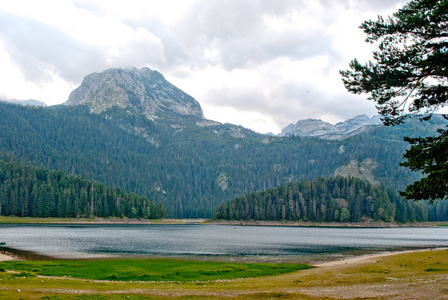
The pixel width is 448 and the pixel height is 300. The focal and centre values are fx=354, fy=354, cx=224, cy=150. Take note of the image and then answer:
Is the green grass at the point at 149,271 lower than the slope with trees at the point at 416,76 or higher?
lower

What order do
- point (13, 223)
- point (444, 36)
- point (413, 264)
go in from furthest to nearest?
point (13, 223)
point (413, 264)
point (444, 36)

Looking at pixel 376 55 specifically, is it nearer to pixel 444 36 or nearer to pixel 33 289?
pixel 444 36

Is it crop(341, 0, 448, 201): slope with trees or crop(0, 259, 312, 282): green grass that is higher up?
crop(341, 0, 448, 201): slope with trees

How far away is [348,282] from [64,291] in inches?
1017

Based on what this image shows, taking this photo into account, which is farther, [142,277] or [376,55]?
[142,277]

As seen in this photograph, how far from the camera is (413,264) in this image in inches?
1916

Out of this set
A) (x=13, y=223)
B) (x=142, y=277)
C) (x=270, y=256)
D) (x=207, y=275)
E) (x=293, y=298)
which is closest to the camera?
(x=293, y=298)

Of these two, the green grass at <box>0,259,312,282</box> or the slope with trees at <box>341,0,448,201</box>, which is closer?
the slope with trees at <box>341,0,448,201</box>

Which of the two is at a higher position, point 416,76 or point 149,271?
point 416,76

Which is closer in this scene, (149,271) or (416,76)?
(416,76)

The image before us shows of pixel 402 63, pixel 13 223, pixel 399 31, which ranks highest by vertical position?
pixel 399 31

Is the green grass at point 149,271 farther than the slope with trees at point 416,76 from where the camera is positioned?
Yes

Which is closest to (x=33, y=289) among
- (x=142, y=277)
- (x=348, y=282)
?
(x=142, y=277)

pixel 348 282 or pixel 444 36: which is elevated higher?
pixel 444 36
